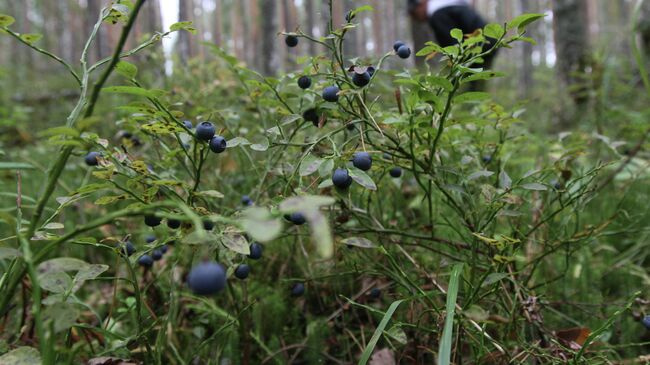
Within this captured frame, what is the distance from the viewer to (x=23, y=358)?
0.63 metres

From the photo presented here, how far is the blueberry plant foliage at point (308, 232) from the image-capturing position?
667 mm

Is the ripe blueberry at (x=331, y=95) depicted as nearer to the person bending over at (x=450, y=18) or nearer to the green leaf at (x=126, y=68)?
the green leaf at (x=126, y=68)

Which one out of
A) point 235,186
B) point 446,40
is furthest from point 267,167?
point 446,40

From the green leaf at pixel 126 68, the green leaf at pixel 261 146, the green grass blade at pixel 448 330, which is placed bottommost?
the green grass blade at pixel 448 330

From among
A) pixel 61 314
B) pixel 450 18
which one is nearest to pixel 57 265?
pixel 61 314

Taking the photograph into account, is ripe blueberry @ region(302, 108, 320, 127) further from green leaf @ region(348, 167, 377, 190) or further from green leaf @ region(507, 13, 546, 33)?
green leaf @ region(507, 13, 546, 33)

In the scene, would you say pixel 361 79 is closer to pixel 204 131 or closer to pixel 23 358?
pixel 204 131

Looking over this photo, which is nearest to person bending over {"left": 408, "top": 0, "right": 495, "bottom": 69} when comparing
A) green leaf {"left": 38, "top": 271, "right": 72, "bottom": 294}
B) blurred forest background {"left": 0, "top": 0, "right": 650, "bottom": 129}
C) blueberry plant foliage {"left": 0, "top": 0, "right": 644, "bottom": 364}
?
blurred forest background {"left": 0, "top": 0, "right": 650, "bottom": 129}

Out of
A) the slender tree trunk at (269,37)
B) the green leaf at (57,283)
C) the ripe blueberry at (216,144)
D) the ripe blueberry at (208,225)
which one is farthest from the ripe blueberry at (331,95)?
the slender tree trunk at (269,37)

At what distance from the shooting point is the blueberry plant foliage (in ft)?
2.19

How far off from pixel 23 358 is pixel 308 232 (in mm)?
715

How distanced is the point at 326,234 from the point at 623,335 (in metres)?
1.21

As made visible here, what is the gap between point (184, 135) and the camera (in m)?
0.92

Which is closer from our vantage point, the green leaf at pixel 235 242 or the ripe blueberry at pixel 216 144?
the green leaf at pixel 235 242
